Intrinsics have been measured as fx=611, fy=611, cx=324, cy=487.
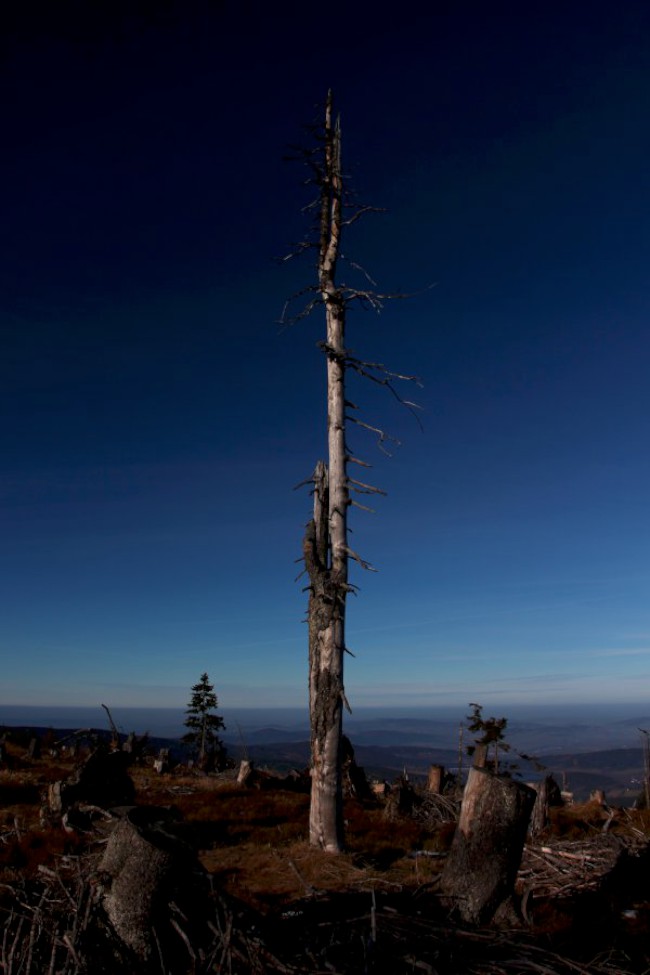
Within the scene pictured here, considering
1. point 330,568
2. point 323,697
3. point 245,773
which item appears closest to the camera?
point 323,697

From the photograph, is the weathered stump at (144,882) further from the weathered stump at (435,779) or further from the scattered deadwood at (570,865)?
the weathered stump at (435,779)

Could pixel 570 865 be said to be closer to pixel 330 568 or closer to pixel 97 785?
pixel 330 568

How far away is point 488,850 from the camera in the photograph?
6.64 m

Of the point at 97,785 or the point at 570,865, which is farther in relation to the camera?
the point at 97,785

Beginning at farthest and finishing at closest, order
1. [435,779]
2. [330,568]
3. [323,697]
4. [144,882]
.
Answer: [435,779], [330,568], [323,697], [144,882]

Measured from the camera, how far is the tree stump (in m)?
6.56

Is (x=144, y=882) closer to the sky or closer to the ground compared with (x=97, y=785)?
closer to the sky

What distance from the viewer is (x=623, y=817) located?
1566 cm

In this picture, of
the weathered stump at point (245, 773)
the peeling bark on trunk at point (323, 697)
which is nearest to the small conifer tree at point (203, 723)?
the weathered stump at point (245, 773)

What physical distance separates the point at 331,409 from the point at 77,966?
11170 mm

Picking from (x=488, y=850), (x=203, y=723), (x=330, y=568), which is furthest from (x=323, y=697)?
(x=203, y=723)

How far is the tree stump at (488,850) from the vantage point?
656 centimetres

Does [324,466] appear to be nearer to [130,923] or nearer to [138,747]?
[130,923]

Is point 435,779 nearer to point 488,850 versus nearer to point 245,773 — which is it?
point 245,773
